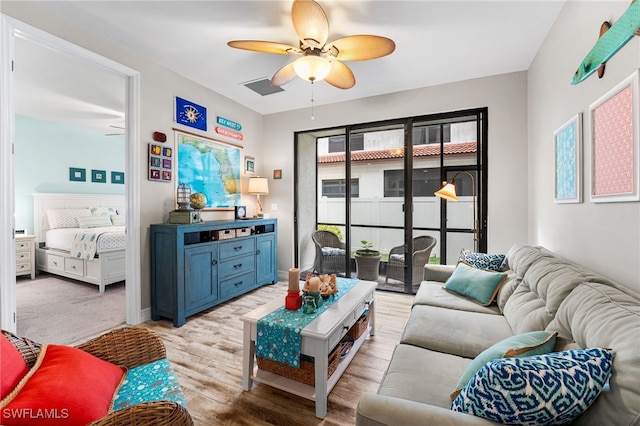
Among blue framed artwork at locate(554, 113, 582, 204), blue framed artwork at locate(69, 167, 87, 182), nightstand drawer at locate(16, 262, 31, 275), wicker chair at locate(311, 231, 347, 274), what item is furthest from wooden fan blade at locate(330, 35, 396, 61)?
blue framed artwork at locate(69, 167, 87, 182)

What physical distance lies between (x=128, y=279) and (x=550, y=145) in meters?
4.22

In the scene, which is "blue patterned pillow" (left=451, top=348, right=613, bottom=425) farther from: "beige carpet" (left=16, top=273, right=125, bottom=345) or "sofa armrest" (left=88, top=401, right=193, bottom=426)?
"beige carpet" (left=16, top=273, right=125, bottom=345)

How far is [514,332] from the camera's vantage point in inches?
63.2

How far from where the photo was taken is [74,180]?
17.6 ft

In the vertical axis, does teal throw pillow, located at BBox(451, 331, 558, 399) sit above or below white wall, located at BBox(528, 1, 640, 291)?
below

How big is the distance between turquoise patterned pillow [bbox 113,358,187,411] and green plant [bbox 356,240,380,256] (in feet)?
10.3

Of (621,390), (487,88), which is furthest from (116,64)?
(487,88)

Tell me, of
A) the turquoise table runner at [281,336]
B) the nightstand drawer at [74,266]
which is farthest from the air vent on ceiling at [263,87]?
the nightstand drawer at [74,266]

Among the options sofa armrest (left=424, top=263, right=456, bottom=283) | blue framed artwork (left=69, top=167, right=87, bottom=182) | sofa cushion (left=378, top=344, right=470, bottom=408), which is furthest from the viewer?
blue framed artwork (left=69, top=167, right=87, bottom=182)

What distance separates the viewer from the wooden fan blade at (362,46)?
1.97m

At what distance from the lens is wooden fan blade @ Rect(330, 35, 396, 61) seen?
1974 millimetres

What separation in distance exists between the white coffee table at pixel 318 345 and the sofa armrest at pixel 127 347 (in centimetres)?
54

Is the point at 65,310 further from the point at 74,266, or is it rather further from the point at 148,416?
the point at 148,416

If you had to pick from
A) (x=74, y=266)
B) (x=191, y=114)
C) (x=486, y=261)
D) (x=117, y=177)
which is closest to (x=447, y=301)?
(x=486, y=261)
